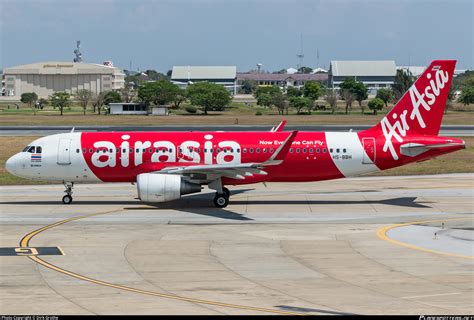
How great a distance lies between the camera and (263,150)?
43.9m

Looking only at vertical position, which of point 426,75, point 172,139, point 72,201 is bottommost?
point 72,201

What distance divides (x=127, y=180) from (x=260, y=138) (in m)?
7.74

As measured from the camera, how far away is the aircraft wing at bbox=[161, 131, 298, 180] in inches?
1588

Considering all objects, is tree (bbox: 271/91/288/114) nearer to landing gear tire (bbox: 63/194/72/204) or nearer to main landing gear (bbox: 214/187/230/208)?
landing gear tire (bbox: 63/194/72/204)

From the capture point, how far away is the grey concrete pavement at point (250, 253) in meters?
23.4

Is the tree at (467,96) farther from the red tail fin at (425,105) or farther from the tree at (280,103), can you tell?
the red tail fin at (425,105)

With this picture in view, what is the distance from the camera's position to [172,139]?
4394cm

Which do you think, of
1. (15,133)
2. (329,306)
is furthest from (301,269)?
(15,133)

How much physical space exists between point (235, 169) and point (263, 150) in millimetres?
3599

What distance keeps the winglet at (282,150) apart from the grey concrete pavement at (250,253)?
9.25ft

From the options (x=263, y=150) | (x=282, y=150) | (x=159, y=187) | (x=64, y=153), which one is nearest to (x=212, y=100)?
(x=64, y=153)

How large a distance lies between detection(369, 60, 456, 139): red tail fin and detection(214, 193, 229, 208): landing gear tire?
9.62 meters

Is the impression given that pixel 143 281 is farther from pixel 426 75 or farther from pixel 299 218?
pixel 426 75

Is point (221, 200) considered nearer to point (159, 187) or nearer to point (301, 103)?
point (159, 187)
